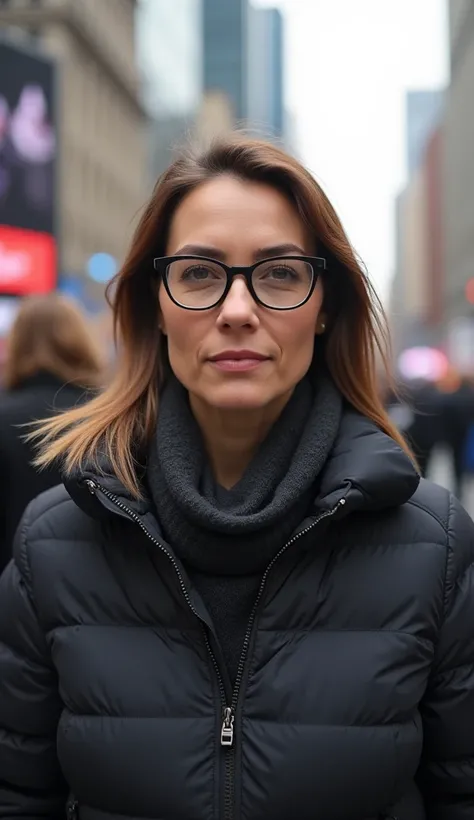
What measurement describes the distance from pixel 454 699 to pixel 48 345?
2.90 metres

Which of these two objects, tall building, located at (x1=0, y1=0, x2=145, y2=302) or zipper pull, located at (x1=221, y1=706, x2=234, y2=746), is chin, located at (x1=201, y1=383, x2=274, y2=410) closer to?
zipper pull, located at (x1=221, y1=706, x2=234, y2=746)

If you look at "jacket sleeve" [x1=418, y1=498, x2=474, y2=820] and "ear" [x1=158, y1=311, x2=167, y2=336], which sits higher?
"ear" [x1=158, y1=311, x2=167, y2=336]

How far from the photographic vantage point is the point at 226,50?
14650 cm

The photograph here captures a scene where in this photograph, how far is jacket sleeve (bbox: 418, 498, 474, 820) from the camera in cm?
202

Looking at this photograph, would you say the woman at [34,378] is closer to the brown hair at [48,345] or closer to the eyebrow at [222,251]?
the brown hair at [48,345]

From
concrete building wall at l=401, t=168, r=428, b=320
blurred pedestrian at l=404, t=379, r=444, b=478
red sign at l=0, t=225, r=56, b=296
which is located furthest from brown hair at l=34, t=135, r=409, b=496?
concrete building wall at l=401, t=168, r=428, b=320

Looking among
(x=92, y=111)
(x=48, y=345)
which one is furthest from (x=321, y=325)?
(x=92, y=111)

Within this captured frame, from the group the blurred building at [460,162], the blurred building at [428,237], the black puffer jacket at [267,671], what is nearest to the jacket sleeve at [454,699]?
the black puffer jacket at [267,671]

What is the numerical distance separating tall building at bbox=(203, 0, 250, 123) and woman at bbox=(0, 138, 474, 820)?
14607cm

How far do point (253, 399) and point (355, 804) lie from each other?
82 centimetres

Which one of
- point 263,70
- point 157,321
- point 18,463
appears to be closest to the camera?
point 157,321

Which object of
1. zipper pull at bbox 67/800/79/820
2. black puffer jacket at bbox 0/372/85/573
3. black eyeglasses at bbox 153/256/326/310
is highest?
black eyeglasses at bbox 153/256/326/310

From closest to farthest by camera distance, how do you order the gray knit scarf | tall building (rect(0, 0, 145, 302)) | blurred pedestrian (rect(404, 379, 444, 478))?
the gray knit scarf < blurred pedestrian (rect(404, 379, 444, 478)) < tall building (rect(0, 0, 145, 302))

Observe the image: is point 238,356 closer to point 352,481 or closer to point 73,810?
point 352,481
